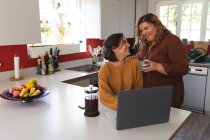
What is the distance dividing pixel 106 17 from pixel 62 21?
659 millimetres

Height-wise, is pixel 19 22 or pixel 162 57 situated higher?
pixel 19 22

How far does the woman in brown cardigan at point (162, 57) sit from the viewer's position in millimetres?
1709

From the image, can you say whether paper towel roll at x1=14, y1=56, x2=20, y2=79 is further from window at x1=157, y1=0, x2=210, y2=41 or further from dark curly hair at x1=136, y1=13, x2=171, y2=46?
window at x1=157, y1=0, x2=210, y2=41

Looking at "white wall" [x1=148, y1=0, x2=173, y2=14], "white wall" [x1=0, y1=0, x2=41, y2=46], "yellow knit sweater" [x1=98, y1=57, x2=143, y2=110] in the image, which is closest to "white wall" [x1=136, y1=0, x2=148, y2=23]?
"white wall" [x1=148, y1=0, x2=173, y2=14]

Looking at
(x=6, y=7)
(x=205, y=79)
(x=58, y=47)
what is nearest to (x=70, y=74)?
(x=58, y=47)

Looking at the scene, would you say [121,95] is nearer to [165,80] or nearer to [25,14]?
[165,80]

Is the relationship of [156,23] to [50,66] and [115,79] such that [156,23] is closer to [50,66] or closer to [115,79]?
[115,79]

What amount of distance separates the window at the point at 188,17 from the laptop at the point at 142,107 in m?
3.16

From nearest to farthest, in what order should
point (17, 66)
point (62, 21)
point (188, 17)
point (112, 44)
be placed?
1. point (112, 44)
2. point (17, 66)
3. point (62, 21)
4. point (188, 17)

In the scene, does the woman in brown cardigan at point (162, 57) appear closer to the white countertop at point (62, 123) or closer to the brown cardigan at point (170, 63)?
the brown cardigan at point (170, 63)

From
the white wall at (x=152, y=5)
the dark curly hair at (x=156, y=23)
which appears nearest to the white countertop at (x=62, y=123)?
the dark curly hair at (x=156, y=23)

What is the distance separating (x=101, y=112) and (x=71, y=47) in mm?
1867

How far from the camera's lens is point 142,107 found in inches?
47.0

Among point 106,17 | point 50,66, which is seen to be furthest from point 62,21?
point 50,66
